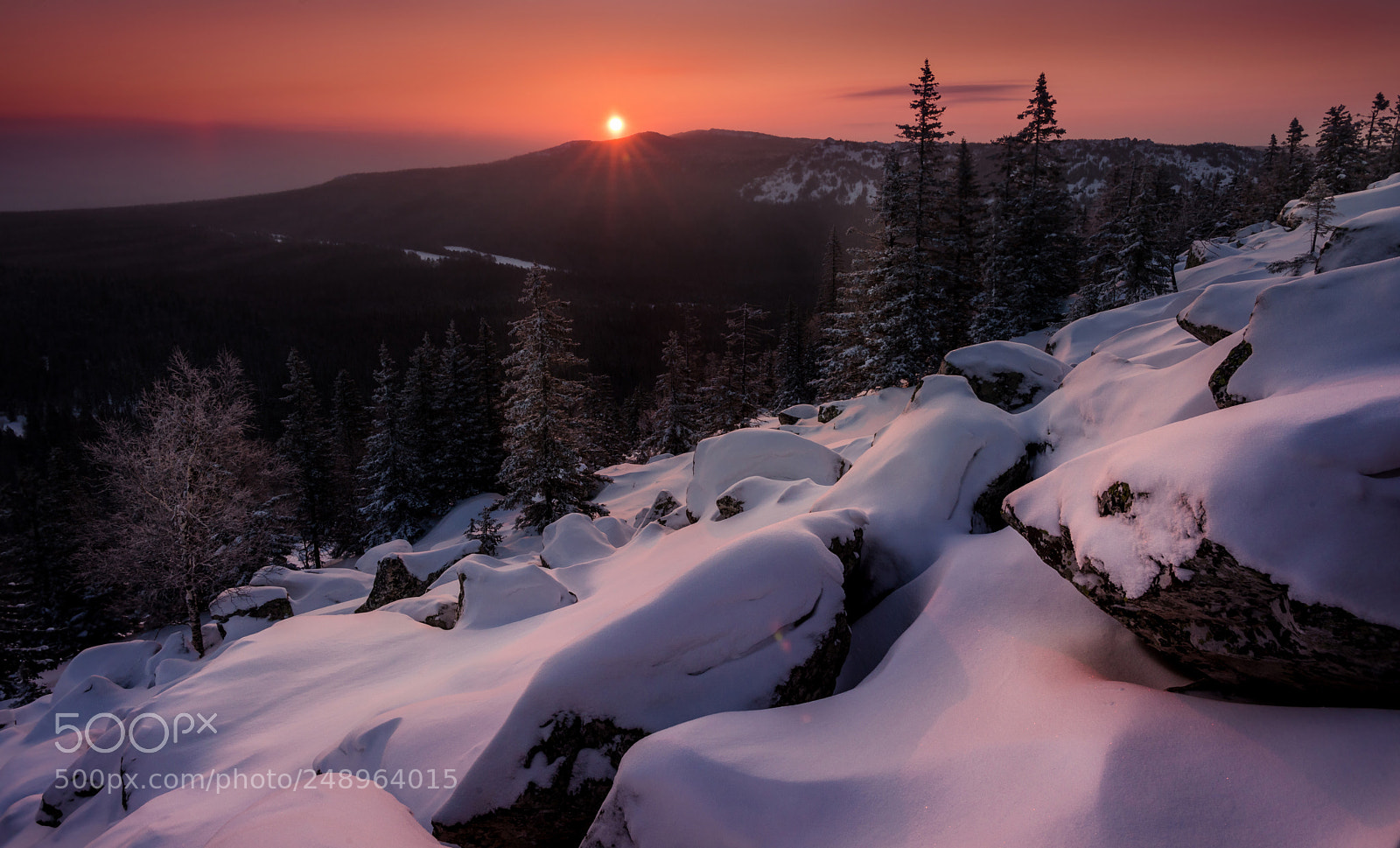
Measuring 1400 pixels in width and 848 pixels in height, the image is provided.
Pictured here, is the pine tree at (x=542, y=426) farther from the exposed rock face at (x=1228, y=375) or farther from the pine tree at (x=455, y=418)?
the exposed rock face at (x=1228, y=375)

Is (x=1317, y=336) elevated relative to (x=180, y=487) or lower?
elevated

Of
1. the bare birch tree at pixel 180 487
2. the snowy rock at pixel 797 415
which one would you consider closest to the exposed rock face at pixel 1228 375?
the snowy rock at pixel 797 415

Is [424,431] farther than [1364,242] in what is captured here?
Yes

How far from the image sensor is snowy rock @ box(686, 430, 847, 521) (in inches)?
528

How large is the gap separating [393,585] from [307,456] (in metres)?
27.3

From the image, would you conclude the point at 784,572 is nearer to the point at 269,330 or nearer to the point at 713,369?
the point at 713,369

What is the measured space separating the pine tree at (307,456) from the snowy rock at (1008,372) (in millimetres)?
36512

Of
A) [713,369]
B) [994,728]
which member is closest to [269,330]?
[713,369]

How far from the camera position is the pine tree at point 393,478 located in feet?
110

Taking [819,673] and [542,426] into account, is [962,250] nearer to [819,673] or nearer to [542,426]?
[542,426]

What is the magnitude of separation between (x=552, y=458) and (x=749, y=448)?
13.9 meters

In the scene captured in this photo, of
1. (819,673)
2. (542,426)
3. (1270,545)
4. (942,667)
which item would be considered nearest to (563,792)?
(819,673)

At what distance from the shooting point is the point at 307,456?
36.3 metres

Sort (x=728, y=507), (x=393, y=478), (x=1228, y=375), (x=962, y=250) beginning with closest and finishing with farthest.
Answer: (x=1228, y=375)
(x=728, y=507)
(x=962, y=250)
(x=393, y=478)
